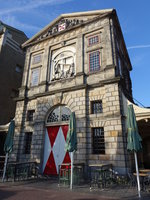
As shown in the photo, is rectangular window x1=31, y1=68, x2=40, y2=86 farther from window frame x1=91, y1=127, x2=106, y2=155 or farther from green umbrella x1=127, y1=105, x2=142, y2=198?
green umbrella x1=127, y1=105, x2=142, y2=198

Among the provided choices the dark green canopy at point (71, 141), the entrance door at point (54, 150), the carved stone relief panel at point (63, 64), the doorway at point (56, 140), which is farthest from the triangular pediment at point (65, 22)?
the dark green canopy at point (71, 141)

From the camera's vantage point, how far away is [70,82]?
12125 mm

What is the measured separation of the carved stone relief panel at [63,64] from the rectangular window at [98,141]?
16.8 ft

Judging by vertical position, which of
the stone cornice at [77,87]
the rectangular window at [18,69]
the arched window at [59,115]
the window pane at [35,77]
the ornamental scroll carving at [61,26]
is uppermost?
the ornamental scroll carving at [61,26]

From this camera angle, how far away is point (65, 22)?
48.7 feet

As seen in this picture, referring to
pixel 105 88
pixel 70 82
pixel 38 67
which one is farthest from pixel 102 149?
pixel 38 67

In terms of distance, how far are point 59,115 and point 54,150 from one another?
2.59 meters

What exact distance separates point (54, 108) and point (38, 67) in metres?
5.05

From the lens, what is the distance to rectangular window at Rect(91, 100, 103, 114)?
34.4 feet

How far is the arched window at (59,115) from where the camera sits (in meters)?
11.3

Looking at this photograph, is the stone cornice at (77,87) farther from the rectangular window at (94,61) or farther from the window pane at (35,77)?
the window pane at (35,77)

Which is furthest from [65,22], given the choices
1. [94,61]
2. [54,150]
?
[54,150]

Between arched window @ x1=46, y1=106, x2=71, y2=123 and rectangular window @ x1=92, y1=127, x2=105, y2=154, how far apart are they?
239 centimetres

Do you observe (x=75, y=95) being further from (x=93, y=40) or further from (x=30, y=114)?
(x=93, y=40)
